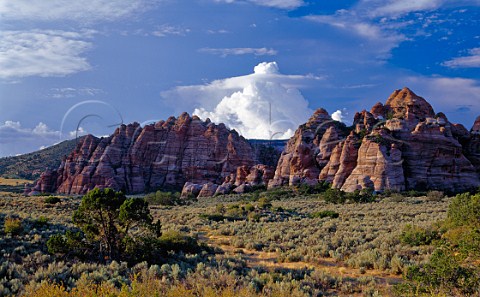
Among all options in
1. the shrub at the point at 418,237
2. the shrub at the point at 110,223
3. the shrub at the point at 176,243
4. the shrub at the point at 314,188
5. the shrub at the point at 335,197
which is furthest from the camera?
the shrub at the point at 314,188

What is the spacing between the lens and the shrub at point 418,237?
16.6 m

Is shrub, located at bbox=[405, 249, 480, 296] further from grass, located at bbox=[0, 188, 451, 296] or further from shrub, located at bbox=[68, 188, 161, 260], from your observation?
shrub, located at bbox=[68, 188, 161, 260]

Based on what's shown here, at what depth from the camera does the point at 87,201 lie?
1423cm

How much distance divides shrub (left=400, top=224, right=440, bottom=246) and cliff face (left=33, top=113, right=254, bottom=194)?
77.5 metres

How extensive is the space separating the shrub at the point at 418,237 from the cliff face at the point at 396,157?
1628 inches

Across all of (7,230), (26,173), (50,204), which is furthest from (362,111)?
(26,173)

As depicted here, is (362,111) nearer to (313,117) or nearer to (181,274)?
(313,117)

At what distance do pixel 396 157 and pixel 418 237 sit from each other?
47282mm

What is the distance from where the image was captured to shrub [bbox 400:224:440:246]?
16.6 metres

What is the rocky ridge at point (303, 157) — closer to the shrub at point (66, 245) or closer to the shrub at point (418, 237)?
the shrub at point (418, 237)

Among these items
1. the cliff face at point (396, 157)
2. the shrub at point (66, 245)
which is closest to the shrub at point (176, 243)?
the shrub at point (66, 245)

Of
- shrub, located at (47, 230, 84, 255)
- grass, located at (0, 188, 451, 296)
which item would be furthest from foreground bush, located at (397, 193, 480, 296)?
shrub, located at (47, 230, 84, 255)

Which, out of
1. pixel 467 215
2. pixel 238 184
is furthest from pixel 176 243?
pixel 238 184

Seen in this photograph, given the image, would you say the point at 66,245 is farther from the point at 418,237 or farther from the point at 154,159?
the point at 154,159
